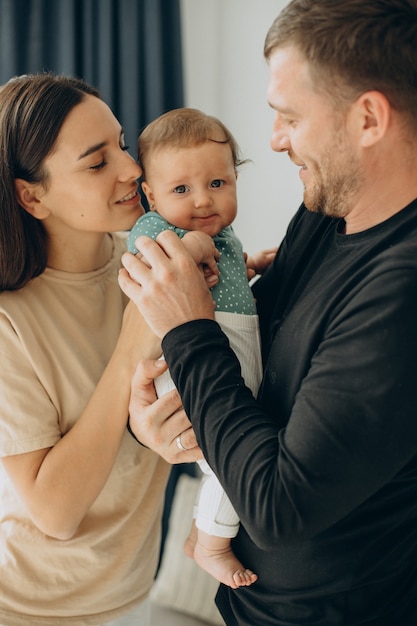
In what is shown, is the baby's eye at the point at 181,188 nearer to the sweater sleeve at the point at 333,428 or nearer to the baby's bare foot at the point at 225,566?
the sweater sleeve at the point at 333,428

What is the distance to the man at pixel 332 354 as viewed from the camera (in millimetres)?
1016

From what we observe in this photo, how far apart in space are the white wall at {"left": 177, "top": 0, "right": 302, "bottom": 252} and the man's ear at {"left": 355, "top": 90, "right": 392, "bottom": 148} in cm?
177

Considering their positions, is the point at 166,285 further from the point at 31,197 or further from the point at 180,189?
the point at 31,197

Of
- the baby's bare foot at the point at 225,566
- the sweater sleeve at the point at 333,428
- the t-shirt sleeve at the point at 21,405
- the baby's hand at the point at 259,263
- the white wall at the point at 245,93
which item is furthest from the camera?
the white wall at the point at 245,93

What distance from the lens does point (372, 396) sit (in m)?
1.00

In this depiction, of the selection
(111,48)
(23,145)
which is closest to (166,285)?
(23,145)

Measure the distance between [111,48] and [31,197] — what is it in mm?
1553

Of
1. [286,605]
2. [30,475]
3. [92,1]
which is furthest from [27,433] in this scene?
[92,1]

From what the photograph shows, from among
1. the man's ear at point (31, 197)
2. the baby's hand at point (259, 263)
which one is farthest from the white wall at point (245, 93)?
the man's ear at point (31, 197)

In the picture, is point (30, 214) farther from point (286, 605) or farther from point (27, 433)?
point (286, 605)

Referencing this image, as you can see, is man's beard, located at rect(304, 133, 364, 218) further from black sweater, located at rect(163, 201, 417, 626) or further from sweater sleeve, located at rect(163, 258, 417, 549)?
sweater sleeve, located at rect(163, 258, 417, 549)

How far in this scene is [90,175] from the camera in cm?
158

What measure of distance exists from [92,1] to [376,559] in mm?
2489

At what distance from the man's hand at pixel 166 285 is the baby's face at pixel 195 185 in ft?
0.68
